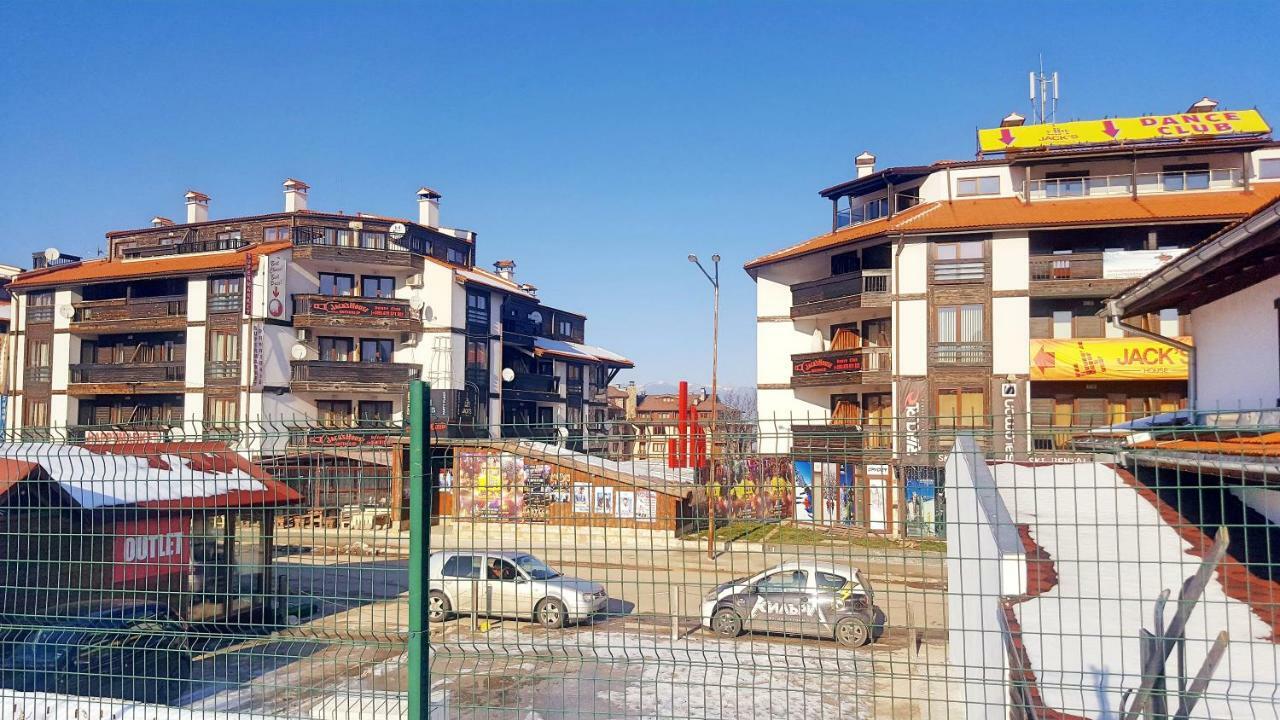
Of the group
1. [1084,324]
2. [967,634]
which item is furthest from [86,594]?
[1084,324]

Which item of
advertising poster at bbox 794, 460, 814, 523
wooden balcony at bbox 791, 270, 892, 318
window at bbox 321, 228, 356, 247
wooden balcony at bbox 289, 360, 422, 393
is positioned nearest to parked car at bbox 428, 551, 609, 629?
advertising poster at bbox 794, 460, 814, 523

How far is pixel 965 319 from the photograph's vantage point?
2930 centimetres

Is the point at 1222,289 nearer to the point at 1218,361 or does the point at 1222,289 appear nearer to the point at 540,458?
the point at 1218,361

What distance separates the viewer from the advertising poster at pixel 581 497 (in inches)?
175

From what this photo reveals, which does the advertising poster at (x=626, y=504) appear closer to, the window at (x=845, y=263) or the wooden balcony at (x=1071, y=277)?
the wooden balcony at (x=1071, y=277)

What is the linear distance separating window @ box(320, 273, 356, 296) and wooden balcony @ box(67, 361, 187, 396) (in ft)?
23.5

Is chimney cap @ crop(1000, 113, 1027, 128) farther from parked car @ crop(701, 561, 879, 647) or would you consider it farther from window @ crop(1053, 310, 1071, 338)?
parked car @ crop(701, 561, 879, 647)

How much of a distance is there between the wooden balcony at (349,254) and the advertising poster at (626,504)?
1428 inches

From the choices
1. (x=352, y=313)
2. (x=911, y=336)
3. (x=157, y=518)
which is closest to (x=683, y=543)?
(x=157, y=518)

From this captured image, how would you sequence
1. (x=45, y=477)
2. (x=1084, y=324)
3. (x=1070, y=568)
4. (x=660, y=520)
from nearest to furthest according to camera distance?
1. (x=660, y=520)
2. (x=45, y=477)
3. (x=1070, y=568)
4. (x=1084, y=324)

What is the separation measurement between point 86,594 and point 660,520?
4.42m

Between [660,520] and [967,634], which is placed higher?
[660,520]

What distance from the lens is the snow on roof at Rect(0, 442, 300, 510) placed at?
16.1 ft

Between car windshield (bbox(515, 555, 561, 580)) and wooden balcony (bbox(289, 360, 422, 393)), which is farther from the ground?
wooden balcony (bbox(289, 360, 422, 393))
